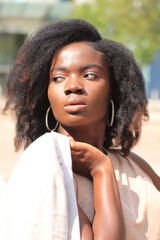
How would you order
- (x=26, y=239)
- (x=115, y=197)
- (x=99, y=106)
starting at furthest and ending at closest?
(x=99, y=106)
(x=115, y=197)
(x=26, y=239)

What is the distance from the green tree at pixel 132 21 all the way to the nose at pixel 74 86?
25179 mm

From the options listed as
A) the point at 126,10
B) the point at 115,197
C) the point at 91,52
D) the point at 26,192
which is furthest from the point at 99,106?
the point at 126,10

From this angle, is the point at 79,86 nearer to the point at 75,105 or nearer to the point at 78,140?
the point at 75,105

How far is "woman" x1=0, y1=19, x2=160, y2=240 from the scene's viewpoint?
1.96 m

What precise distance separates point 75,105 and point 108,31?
3386 centimetres

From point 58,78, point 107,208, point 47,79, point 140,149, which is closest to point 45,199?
point 107,208

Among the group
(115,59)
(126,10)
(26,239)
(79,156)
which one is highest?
(126,10)

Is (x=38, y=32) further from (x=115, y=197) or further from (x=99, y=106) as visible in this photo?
(x=115, y=197)

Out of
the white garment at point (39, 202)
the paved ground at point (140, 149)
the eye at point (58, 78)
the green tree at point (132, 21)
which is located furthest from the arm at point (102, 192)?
the green tree at point (132, 21)

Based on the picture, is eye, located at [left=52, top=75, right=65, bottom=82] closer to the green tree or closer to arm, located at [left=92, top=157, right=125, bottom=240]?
arm, located at [left=92, top=157, right=125, bottom=240]

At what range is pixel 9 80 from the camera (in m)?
A: 2.86

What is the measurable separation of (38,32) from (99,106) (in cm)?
59

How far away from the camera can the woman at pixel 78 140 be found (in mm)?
1957

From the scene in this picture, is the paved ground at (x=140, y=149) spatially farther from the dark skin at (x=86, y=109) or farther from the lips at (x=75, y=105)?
the lips at (x=75, y=105)
